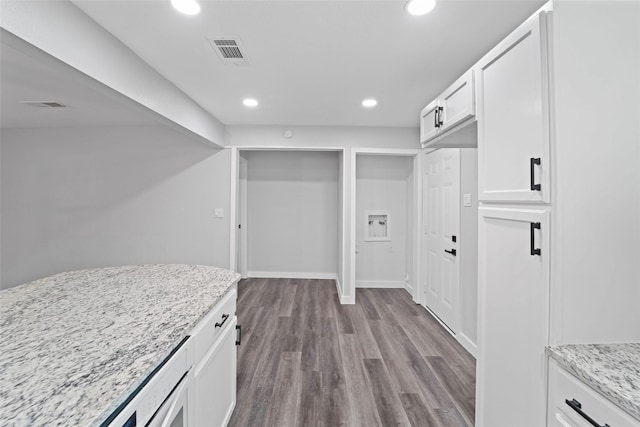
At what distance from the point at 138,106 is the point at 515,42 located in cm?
241

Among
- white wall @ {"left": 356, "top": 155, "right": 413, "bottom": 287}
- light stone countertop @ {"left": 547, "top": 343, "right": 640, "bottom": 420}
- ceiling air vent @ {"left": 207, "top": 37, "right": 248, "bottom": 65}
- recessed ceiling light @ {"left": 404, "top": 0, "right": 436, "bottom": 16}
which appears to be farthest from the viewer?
white wall @ {"left": 356, "top": 155, "right": 413, "bottom": 287}

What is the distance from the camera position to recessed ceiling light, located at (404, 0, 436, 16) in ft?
4.67

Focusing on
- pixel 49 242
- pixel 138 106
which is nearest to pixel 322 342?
pixel 138 106

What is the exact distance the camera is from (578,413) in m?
0.90

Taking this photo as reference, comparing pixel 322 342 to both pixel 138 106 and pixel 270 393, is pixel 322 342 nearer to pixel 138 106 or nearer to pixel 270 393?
pixel 270 393

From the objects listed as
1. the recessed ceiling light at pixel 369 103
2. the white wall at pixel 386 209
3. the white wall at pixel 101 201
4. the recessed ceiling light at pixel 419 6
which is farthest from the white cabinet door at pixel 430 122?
the white wall at pixel 101 201

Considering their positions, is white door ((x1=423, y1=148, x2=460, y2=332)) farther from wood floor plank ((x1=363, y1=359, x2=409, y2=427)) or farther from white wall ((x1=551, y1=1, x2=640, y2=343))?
white wall ((x1=551, y1=1, x2=640, y2=343))

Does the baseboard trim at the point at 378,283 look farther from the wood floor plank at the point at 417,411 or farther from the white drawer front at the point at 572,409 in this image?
the white drawer front at the point at 572,409

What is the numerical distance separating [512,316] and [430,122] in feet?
4.25

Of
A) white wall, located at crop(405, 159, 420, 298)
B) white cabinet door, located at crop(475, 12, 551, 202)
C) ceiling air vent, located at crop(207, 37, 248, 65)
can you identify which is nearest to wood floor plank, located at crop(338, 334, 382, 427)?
white cabinet door, located at crop(475, 12, 551, 202)

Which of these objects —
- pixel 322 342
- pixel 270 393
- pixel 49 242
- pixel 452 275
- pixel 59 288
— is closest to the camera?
pixel 59 288

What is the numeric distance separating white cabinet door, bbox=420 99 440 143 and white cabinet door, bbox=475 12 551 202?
0.37 meters

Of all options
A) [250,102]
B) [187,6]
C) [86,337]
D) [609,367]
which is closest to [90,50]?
[187,6]

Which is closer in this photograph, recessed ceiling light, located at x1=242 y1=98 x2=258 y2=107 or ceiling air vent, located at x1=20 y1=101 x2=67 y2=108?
recessed ceiling light, located at x1=242 y1=98 x2=258 y2=107
